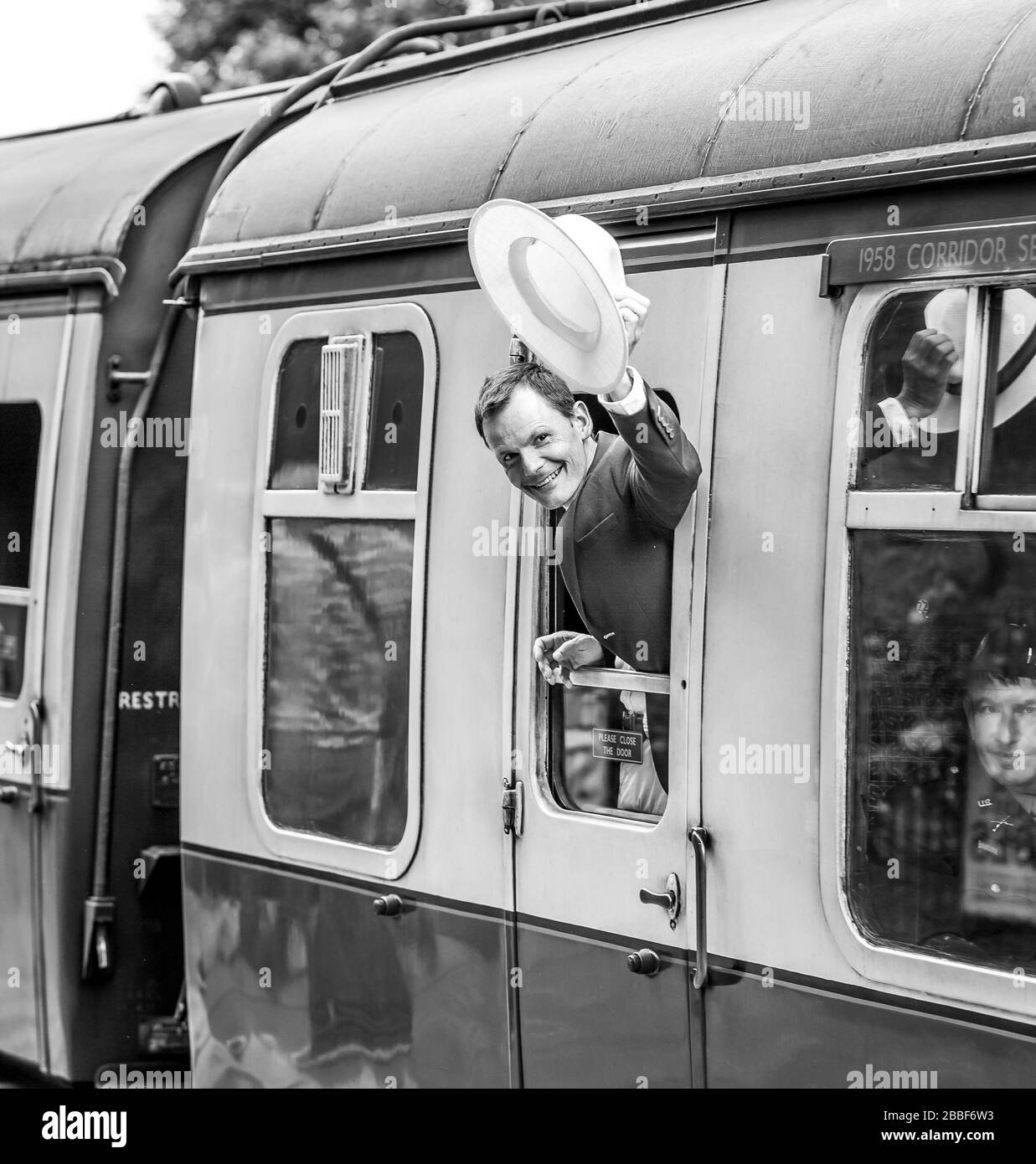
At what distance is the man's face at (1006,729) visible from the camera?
2.88 m

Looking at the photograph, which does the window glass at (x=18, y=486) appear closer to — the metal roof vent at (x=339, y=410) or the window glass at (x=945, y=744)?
the metal roof vent at (x=339, y=410)

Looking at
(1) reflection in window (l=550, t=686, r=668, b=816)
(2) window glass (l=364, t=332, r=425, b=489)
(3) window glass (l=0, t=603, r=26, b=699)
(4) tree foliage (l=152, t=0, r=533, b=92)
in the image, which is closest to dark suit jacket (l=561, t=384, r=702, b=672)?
(1) reflection in window (l=550, t=686, r=668, b=816)

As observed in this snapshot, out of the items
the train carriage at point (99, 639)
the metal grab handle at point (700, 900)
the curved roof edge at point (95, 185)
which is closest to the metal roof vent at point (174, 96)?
the curved roof edge at point (95, 185)

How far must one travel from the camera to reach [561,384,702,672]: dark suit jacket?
350cm

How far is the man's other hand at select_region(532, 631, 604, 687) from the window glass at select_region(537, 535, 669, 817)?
5 cm

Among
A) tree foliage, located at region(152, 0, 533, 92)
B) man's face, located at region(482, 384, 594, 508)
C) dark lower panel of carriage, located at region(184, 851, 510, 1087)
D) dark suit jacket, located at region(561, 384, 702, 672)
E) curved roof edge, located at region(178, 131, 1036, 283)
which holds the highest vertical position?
tree foliage, located at region(152, 0, 533, 92)

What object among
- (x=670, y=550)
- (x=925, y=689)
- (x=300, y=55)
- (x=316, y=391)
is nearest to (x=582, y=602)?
(x=670, y=550)

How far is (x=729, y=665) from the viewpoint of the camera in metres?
3.33

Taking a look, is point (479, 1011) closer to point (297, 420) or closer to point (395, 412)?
point (395, 412)

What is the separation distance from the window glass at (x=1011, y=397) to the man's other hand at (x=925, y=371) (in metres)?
0.09

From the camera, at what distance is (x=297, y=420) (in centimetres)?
445

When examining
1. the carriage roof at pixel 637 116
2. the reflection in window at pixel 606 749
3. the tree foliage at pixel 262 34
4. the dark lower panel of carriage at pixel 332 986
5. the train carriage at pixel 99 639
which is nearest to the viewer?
the carriage roof at pixel 637 116

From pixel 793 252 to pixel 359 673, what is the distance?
163 cm

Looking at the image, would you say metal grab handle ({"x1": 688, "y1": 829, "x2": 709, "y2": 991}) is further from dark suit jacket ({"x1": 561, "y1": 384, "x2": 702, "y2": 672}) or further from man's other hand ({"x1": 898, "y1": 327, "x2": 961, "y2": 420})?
man's other hand ({"x1": 898, "y1": 327, "x2": 961, "y2": 420})
